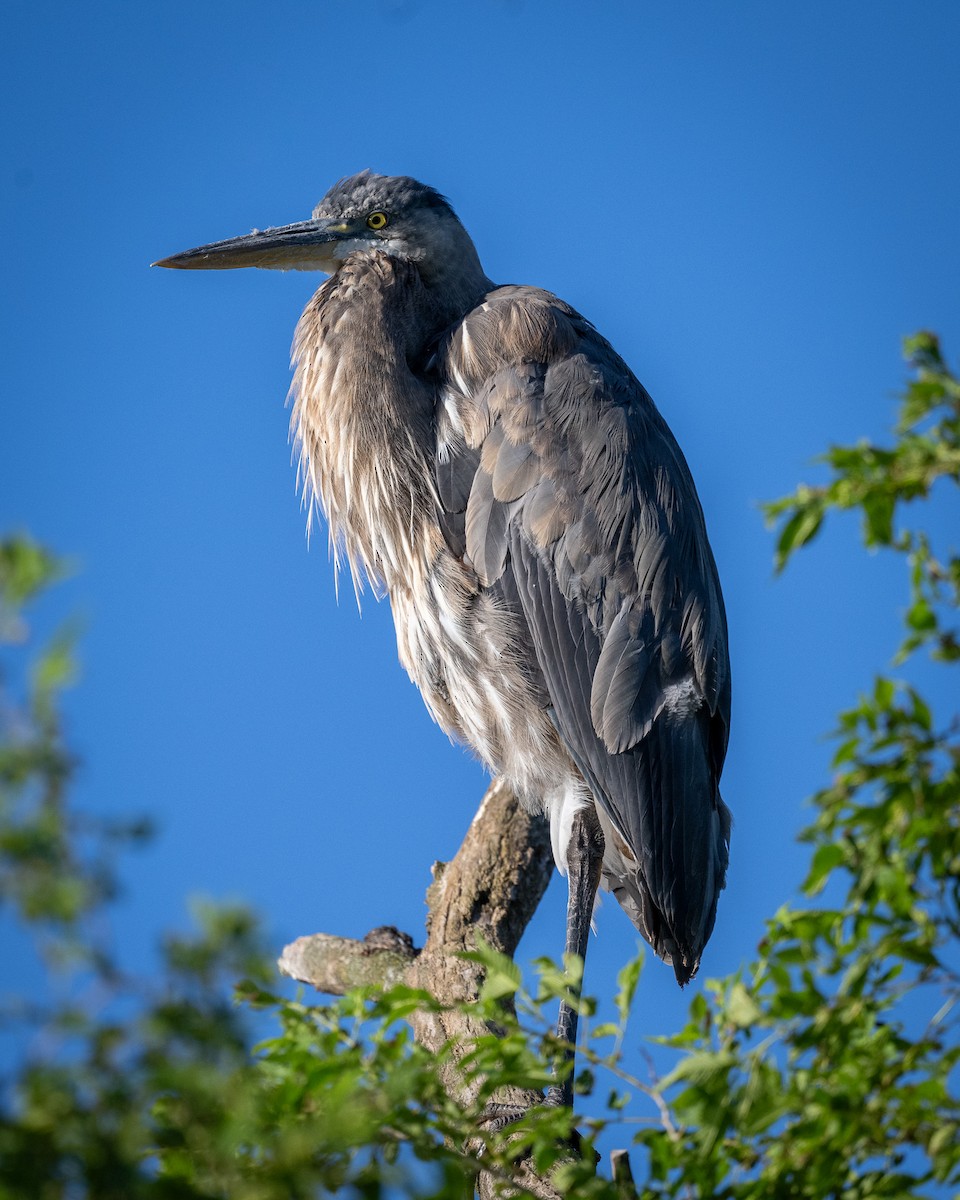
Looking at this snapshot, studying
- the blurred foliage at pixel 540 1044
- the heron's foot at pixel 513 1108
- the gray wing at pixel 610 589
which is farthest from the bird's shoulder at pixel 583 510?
the blurred foliage at pixel 540 1044

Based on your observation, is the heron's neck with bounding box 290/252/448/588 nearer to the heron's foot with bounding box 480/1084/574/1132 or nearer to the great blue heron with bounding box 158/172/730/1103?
the great blue heron with bounding box 158/172/730/1103

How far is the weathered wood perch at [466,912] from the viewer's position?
377 centimetres

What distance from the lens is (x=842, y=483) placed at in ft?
3.94

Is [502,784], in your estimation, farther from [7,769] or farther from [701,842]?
[7,769]

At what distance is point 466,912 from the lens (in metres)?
3.81

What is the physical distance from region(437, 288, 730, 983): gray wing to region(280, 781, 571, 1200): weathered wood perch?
1.16 ft

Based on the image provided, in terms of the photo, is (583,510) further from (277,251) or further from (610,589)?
(277,251)

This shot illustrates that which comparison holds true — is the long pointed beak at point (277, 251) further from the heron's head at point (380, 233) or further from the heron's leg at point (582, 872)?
the heron's leg at point (582, 872)

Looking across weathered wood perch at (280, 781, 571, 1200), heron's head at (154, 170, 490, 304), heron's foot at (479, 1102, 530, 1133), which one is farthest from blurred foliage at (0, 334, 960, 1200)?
heron's head at (154, 170, 490, 304)

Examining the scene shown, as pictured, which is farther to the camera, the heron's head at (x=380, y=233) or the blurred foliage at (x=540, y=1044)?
the heron's head at (x=380, y=233)

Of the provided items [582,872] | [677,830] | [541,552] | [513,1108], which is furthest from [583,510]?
[513,1108]

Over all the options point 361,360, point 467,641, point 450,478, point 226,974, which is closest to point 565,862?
point 467,641

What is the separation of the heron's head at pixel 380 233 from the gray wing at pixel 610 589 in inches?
21.8

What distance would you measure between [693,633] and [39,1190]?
2.79 m
